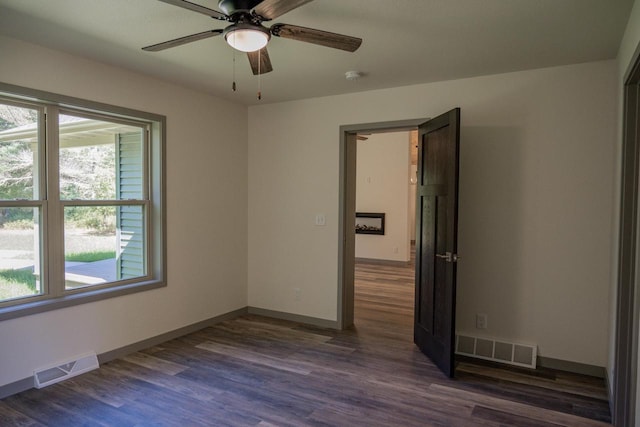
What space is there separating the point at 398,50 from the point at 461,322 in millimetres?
2461

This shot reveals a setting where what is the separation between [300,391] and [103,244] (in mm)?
2179

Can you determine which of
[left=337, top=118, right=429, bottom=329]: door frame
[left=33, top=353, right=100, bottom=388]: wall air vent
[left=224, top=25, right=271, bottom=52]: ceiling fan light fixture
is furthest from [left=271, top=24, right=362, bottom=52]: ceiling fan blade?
[left=33, top=353, right=100, bottom=388]: wall air vent

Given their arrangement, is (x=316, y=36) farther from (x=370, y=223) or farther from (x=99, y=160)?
(x=370, y=223)

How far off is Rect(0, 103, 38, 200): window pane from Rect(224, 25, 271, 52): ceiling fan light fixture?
1.94m

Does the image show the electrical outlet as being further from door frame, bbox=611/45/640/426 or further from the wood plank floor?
door frame, bbox=611/45/640/426

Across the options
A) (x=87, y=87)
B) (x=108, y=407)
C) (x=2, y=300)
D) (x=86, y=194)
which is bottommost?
(x=108, y=407)

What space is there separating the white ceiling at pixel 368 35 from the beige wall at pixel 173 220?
0.20 metres

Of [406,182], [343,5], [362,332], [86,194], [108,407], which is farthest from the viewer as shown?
Answer: [406,182]

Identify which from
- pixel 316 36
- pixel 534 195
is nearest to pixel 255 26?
pixel 316 36

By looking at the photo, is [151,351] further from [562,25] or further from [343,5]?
[562,25]

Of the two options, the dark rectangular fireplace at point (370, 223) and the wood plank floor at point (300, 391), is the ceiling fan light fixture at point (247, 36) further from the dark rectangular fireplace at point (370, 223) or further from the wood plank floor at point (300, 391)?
the dark rectangular fireplace at point (370, 223)

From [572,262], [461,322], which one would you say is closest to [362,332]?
[461,322]

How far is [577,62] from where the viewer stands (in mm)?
3219

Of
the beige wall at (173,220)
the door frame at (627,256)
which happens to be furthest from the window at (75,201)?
the door frame at (627,256)
